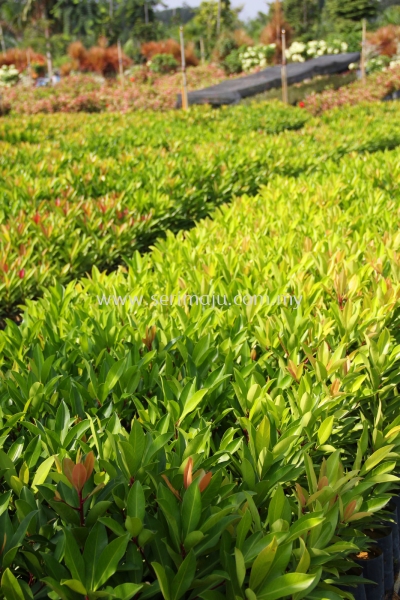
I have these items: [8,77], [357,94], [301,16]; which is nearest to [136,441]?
[357,94]

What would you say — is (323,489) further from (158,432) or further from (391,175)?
(391,175)

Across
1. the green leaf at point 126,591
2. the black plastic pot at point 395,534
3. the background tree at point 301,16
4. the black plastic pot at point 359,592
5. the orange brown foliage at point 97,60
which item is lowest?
the black plastic pot at point 395,534

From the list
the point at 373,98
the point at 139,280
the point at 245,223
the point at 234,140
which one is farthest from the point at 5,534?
the point at 373,98

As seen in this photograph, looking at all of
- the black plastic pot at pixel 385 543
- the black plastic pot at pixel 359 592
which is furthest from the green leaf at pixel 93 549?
the black plastic pot at pixel 385 543

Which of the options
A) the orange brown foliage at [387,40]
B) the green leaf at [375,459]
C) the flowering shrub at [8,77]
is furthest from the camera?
the flowering shrub at [8,77]

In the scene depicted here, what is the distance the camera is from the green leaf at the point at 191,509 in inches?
56.4

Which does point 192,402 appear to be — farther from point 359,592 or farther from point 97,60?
point 97,60

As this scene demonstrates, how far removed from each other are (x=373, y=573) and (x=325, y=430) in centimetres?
72

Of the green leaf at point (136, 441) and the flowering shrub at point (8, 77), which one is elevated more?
the flowering shrub at point (8, 77)

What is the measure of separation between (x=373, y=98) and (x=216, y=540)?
20162mm

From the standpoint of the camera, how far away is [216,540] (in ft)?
4.72

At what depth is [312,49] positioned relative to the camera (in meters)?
27.9

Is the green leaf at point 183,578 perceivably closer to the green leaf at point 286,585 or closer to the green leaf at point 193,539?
the green leaf at point 193,539

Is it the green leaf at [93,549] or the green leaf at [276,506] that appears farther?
the green leaf at [276,506]
